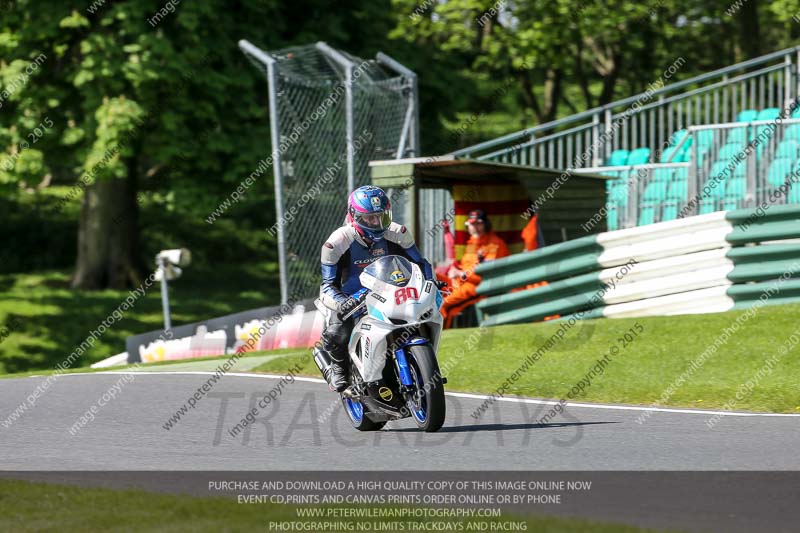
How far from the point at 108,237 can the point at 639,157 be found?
1295 cm

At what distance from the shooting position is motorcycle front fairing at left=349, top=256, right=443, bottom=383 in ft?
27.9

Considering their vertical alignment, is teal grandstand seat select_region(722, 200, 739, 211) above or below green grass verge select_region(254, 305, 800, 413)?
above

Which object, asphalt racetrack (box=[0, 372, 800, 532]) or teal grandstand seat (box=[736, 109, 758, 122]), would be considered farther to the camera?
teal grandstand seat (box=[736, 109, 758, 122])

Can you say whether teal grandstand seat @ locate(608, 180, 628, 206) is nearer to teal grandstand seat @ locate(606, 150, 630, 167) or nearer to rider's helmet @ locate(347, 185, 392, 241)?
teal grandstand seat @ locate(606, 150, 630, 167)

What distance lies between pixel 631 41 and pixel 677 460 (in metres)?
24.1

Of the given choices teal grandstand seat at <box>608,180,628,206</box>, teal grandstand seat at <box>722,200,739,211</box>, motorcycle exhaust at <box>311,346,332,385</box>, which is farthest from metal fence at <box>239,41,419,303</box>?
motorcycle exhaust at <box>311,346,332,385</box>

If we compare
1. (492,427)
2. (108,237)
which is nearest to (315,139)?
(492,427)

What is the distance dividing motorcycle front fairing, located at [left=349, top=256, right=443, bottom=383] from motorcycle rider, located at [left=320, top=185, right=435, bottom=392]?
206mm

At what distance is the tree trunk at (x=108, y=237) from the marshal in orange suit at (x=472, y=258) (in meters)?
13.3

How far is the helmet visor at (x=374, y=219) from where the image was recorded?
8773 millimetres

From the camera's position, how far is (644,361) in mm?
11984

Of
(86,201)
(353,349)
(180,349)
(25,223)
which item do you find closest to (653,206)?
(180,349)

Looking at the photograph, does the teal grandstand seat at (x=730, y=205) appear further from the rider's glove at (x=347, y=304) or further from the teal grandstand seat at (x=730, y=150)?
the rider's glove at (x=347, y=304)
